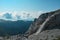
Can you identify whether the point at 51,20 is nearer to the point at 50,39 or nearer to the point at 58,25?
the point at 58,25

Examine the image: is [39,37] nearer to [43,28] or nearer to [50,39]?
[50,39]

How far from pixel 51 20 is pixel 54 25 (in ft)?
12.6

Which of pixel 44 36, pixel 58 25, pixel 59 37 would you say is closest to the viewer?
pixel 59 37

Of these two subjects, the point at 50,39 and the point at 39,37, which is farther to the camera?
the point at 39,37

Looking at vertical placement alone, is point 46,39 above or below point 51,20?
below

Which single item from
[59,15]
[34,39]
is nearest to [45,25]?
[59,15]

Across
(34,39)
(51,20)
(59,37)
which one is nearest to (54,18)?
(51,20)

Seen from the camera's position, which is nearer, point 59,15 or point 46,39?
point 46,39

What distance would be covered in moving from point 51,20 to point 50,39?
26.6 m

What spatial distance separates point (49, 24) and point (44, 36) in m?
19.0

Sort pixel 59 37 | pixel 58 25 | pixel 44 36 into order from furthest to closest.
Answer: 1. pixel 58 25
2. pixel 44 36
3. pixel 59 37

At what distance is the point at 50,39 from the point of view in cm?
6556

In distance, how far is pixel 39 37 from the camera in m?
72.1

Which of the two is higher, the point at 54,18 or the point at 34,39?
the point at 54,18
